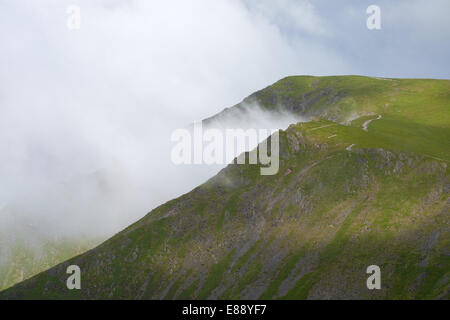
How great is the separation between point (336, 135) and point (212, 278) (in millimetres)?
81000

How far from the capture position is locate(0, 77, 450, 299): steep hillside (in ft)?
404

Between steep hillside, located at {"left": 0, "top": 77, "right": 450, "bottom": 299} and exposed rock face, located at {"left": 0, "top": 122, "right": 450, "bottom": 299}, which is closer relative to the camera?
exposed rock face, located at {"left": 0, "top": 122, "right": 450, "bottom": 299}

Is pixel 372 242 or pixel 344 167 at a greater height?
pixel 344 167

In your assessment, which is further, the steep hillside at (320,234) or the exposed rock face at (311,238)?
the steep hillside at (320,234)

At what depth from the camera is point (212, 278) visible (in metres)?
165

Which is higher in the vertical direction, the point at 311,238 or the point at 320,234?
the point at 320,234

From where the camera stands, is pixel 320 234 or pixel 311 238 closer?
pixel 320 234

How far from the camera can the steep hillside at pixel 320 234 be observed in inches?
4845

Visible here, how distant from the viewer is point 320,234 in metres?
150
